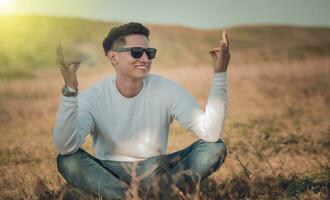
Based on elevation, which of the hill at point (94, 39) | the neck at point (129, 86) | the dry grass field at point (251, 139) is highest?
the neck at point (129, 86)

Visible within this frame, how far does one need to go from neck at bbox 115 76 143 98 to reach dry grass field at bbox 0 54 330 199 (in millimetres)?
862

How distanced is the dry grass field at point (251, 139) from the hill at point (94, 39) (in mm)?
42631

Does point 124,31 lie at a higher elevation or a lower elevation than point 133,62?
higher

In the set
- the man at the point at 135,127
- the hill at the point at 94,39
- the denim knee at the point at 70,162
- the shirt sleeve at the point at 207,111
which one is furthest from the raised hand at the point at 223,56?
the hill at the point at 94,39

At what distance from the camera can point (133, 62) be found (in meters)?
4.33

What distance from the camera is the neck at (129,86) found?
4.36m

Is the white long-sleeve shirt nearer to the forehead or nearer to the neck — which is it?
the neck

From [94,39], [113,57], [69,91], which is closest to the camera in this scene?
[69,91]

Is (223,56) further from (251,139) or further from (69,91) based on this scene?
(251,139)

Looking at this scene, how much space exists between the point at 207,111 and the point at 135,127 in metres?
0.61

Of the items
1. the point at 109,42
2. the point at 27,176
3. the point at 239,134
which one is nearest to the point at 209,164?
the point at 109,42

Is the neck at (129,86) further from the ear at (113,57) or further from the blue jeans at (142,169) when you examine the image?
the blue jeans at (142,169)

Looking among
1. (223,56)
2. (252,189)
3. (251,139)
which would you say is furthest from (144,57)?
(251,139)

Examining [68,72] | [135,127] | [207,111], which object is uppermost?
[68,72]
